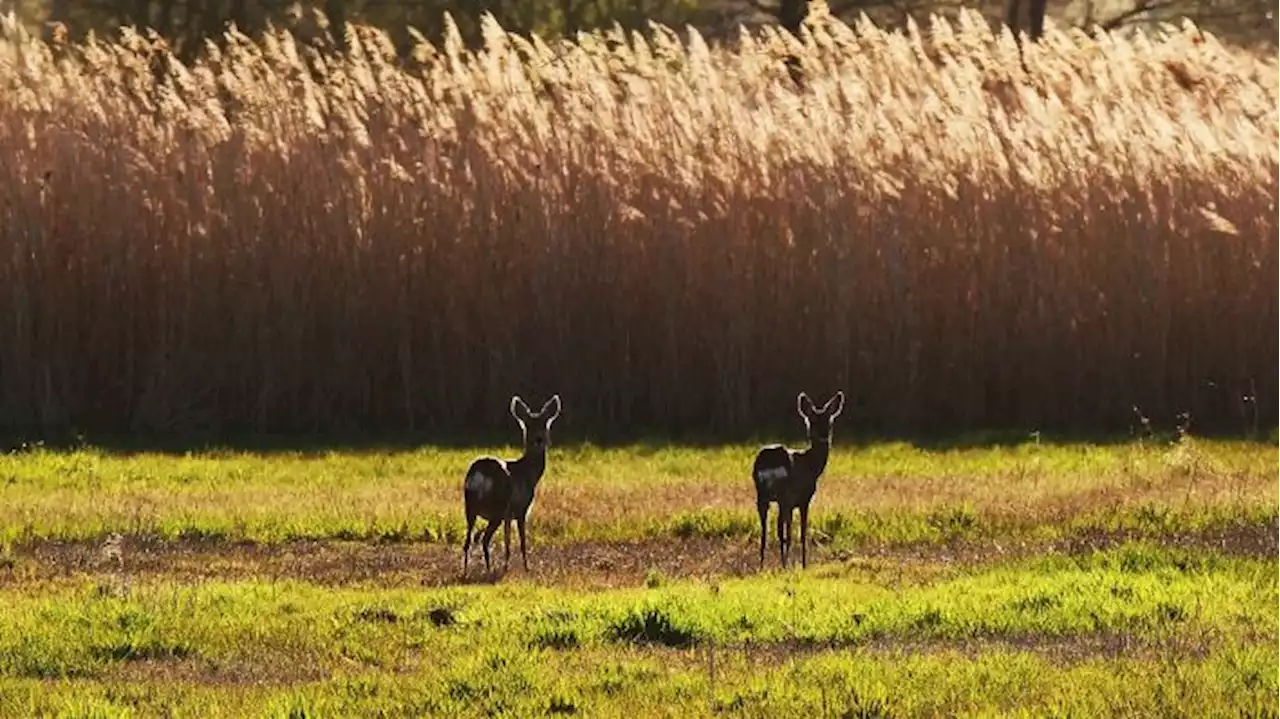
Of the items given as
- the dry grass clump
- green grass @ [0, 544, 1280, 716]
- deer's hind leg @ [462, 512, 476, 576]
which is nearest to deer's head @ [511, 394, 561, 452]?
deer's hind leg @ [462, 512, 476, 576]

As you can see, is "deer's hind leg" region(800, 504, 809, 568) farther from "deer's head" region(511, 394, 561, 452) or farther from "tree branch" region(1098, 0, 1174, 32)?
"tree branch" region(1098, 0, 1174, 32)

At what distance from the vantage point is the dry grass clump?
56.1 feet

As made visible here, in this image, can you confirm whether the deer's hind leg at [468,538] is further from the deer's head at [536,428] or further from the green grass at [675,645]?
the deer's head at [536,428]

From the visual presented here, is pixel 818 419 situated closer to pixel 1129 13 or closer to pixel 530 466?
pixel 530 466

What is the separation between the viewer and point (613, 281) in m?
17.1

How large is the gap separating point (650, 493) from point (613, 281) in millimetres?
2725

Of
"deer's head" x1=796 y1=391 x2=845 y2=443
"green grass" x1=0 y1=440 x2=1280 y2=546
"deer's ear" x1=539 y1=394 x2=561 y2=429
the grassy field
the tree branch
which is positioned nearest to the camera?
the grassy field

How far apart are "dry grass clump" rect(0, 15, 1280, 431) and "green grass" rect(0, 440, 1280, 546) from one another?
0.78 meters

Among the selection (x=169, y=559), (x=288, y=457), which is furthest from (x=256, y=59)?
(x=169, y=559)

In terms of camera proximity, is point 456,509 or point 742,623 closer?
point 742,623

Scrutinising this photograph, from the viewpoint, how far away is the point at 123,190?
1711 cm

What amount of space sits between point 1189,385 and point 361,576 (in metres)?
7.38

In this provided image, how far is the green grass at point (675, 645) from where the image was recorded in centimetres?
816

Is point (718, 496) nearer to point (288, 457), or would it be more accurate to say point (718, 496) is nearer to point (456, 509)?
point (456, 509)
